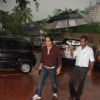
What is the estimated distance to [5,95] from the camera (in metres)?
10.4

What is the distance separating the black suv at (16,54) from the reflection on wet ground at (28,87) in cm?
41

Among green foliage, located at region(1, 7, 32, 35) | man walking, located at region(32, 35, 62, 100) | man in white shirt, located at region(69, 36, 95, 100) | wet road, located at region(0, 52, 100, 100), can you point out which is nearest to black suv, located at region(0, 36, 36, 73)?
wet road, located at region(0, 52, 100, 100)

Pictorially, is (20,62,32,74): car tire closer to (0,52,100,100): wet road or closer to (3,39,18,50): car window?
(0,52,100,100): wet road

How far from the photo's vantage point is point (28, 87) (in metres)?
12.0

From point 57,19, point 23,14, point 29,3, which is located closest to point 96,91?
point 57,19

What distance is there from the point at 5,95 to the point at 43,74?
1.51 m

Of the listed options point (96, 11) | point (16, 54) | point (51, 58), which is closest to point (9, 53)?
point (16, 54)

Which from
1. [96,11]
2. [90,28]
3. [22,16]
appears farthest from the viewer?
[22,16]

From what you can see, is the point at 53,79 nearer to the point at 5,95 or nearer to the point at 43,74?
the point at 43,74

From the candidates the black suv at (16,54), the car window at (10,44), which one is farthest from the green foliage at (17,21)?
the car window at (10,44)

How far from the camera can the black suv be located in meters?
15.2

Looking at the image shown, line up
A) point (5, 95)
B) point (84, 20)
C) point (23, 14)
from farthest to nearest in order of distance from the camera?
point (23, 14), point (84, 20), point (5, 95)

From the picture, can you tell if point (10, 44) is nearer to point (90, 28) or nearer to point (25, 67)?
point (25, 67)

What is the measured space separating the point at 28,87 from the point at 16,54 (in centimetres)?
365
